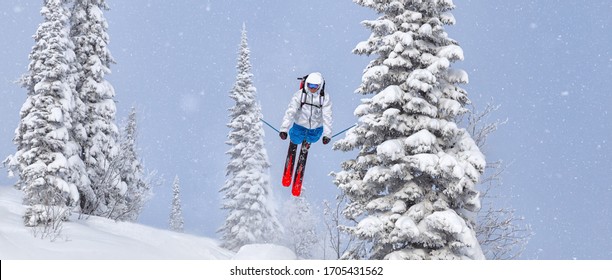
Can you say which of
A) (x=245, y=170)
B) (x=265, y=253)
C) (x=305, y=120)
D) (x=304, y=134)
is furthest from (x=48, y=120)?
(x=245, y=170)

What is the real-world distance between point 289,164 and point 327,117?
1897 millimetres

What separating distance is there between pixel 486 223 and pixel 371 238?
6161 millimetres

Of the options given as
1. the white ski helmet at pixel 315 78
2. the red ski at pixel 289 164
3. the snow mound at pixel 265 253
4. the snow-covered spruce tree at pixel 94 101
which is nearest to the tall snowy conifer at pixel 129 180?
the snow-covered spruce tree at pixel 94 101

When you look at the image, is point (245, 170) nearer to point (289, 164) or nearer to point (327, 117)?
point (289, 164)

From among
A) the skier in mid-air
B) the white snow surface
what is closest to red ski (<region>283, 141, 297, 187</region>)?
the skier in mid-air

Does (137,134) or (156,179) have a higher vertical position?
(137,134)

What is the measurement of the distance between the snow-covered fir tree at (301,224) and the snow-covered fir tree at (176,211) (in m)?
20.3

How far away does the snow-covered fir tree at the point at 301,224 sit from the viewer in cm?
4478

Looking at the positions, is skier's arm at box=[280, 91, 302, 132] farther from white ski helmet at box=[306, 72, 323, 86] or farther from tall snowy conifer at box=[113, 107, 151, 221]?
tall snowy conifer at box=[113, 107, 151, 221]

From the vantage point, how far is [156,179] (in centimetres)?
2719

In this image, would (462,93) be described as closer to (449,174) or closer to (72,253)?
(449,174)
